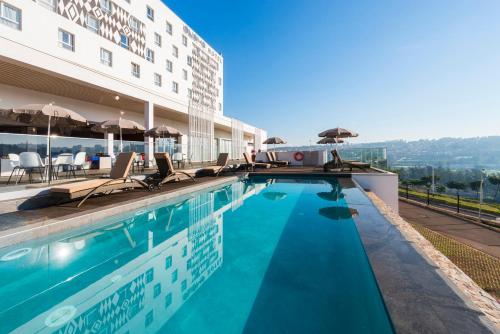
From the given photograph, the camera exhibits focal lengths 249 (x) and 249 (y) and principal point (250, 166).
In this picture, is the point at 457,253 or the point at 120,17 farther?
the point at 120,17

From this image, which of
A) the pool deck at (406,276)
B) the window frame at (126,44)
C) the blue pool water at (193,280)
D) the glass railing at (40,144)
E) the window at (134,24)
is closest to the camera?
the pool deck at (406,276)

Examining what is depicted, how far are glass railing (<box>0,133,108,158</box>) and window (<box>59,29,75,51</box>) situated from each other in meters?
7.95

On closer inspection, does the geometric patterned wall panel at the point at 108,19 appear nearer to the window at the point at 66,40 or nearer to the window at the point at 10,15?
the window at the point at 66,40

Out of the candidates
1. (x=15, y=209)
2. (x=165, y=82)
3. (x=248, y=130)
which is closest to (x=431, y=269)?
(x=15, y=209)

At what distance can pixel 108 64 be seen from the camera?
15.5 metres

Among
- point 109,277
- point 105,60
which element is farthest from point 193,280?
point 105,60

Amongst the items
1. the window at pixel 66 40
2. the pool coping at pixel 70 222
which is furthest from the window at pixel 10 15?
the pool coping at pixel 70 222

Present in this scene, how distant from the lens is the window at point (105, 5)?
1494 centimetres

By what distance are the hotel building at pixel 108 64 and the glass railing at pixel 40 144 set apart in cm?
15

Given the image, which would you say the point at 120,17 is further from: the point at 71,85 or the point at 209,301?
the point at 209,301

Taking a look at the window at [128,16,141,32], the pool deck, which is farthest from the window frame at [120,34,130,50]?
the pool deck

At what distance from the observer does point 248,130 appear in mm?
31859

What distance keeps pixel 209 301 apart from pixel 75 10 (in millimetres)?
17240

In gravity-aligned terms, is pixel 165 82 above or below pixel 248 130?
above
